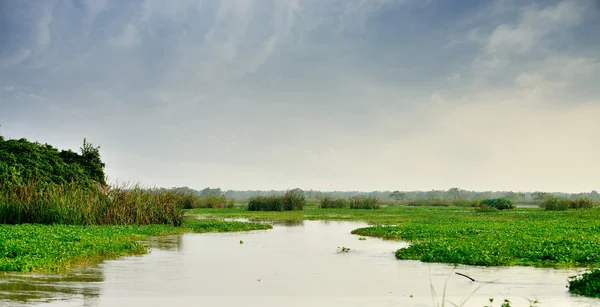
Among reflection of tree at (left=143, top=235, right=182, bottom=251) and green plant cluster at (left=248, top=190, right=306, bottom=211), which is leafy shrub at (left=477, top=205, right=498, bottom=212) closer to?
green plant cluster at (left=248, top=190, right=306, bottom=211)

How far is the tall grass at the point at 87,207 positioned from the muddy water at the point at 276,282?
40.2 ft

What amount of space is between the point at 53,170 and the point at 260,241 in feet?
64.9

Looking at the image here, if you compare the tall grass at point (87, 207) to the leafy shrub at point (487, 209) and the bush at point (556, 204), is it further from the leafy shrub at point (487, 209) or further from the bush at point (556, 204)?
the bush at point (556, 204)

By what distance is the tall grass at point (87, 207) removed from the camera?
101ft

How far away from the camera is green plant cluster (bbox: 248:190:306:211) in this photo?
58.1 m

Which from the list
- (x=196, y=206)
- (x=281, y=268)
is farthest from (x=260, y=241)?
(x=196, y=206)

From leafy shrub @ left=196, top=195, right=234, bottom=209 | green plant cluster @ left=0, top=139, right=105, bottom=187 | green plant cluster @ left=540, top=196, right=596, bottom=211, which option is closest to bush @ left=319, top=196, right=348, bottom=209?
leafy shrub @ left=196, top=195, right=234, bottom=209

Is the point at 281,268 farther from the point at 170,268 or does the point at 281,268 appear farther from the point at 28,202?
the point at 28,202

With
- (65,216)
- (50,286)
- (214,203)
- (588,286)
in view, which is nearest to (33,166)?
(65,216)

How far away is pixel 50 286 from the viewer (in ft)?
43.2

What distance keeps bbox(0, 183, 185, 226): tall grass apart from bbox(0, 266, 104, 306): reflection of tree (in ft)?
53.3

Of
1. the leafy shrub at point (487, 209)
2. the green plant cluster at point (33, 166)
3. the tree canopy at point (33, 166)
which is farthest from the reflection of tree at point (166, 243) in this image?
the leafy shrub at point (487, 209)

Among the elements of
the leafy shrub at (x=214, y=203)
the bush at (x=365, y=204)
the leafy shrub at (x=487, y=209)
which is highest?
the leafy shrub at (x=214, y=203)

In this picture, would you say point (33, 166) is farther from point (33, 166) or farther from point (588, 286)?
point (588, 286)
